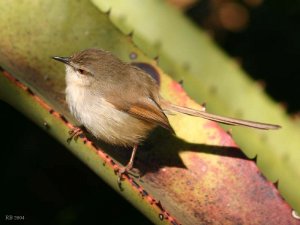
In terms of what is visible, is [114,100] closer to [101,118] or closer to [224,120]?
[101,118]

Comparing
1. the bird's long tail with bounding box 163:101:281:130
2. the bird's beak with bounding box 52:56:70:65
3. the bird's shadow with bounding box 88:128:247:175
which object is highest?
the bird's beak with bounding box 52:56:70:65

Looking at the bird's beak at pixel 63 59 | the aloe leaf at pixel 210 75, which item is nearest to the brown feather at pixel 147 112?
the aloe leaf at pixel 210 75

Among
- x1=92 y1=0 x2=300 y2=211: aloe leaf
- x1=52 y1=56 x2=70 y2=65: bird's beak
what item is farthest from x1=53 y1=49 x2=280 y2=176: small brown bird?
x1=92 y1=0 x2=300 y2=211: aloe leaf

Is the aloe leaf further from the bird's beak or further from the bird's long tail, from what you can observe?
the bird's beak

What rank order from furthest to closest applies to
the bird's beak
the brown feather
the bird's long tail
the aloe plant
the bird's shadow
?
the brown feather, the bird's long tail, the bird's beak, the bird's shadow, the aloe plant

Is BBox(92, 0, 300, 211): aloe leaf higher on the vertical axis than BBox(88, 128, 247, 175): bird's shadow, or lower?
higher

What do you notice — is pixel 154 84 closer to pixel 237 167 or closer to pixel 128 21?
pixel 128 21
